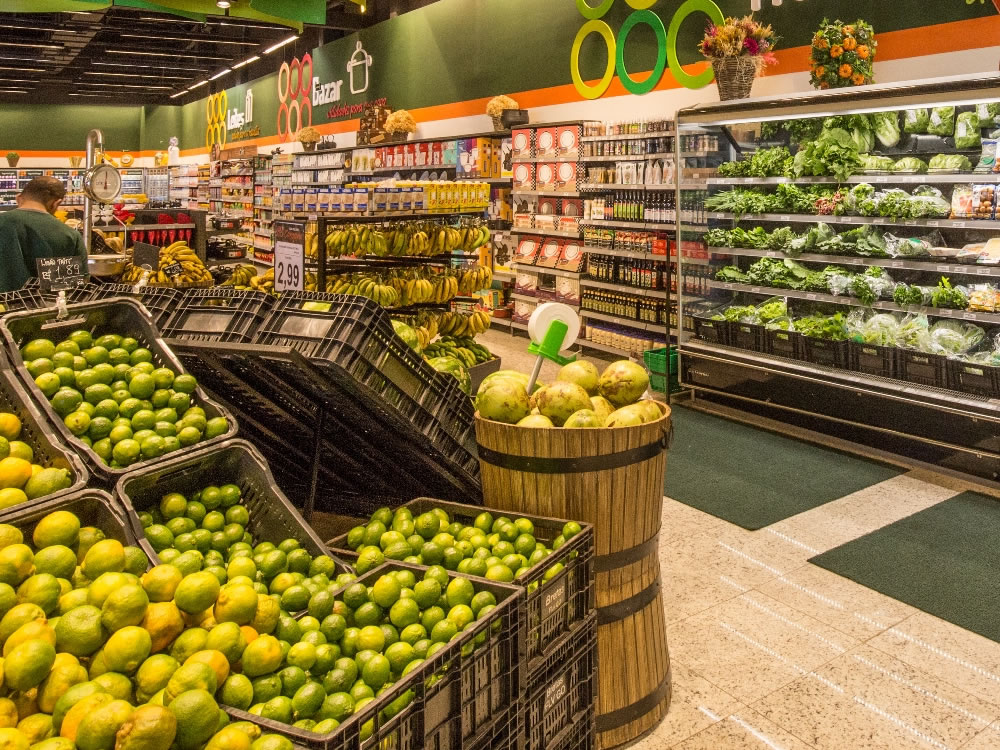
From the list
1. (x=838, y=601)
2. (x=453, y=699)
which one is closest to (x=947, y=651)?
(x=838, y=601)

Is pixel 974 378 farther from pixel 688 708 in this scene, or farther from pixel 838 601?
pixel 688 708

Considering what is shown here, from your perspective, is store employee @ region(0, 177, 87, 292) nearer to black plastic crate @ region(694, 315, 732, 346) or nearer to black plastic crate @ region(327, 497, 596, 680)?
black plastic crate @ region(327, 497, 596, 680)

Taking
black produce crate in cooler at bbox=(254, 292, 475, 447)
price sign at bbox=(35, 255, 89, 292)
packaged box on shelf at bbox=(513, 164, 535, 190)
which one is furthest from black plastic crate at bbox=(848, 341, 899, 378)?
packaged box on shelf at bbox=(513, 164, 535, 190)

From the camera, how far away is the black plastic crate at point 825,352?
5.66 meters

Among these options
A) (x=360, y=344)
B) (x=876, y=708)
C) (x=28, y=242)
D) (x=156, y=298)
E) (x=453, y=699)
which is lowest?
(x=876, y=708)

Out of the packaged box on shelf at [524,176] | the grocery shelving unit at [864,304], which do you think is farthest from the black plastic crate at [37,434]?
the packaged box on shelf at [524,176]

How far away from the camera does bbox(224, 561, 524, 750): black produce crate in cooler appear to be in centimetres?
132

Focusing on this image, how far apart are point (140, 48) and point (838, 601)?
20192 mm

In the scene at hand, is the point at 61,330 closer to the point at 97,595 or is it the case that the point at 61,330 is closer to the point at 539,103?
the point at 97,595

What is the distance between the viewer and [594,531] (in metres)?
2.38

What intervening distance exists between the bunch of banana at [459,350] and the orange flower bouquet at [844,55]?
3101mm

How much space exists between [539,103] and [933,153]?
5750 millimetres

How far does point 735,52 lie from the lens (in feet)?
20.8

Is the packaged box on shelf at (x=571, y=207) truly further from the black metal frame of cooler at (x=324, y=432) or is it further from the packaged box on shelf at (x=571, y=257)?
the black metal frame of cooler at (x=324, y=432)
